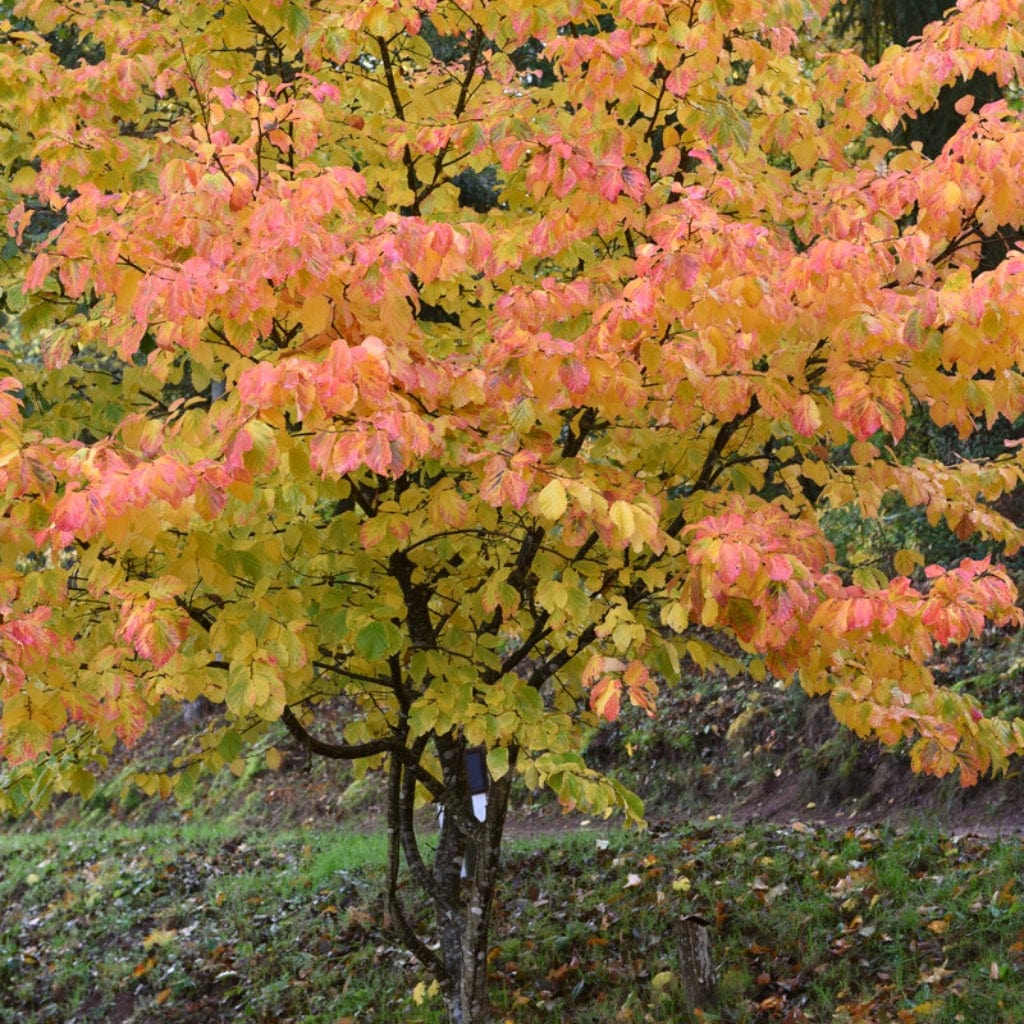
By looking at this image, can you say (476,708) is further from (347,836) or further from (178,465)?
(347,836)

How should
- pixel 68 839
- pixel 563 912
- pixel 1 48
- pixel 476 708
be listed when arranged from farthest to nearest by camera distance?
pixel 68 839 < pixel 563 912 < pixel 1 48 < pixel 476 708

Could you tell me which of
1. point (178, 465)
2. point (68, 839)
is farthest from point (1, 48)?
point (68, 839)

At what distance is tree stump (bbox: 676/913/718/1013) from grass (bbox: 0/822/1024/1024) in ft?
0.32

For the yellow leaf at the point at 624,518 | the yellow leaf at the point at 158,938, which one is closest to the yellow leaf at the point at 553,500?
the yellow leaf at the point at 624,518

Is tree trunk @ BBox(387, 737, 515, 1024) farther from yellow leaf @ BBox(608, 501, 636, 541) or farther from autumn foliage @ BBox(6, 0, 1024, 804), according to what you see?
yellow leaf @ BBox(608, 501, 636, 541)

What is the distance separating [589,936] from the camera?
6516 mm

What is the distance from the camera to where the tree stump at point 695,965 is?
527 centimetres

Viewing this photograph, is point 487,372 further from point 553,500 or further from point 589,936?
point 589,936

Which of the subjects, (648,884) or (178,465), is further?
(648,884)

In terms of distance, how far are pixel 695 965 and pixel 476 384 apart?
3254 mm

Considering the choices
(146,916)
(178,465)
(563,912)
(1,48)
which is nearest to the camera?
(178,465)

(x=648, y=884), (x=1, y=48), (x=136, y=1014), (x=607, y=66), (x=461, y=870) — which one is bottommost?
(x=136, y=1014)

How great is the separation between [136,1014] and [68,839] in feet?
20.5

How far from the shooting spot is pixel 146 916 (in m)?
8.83
